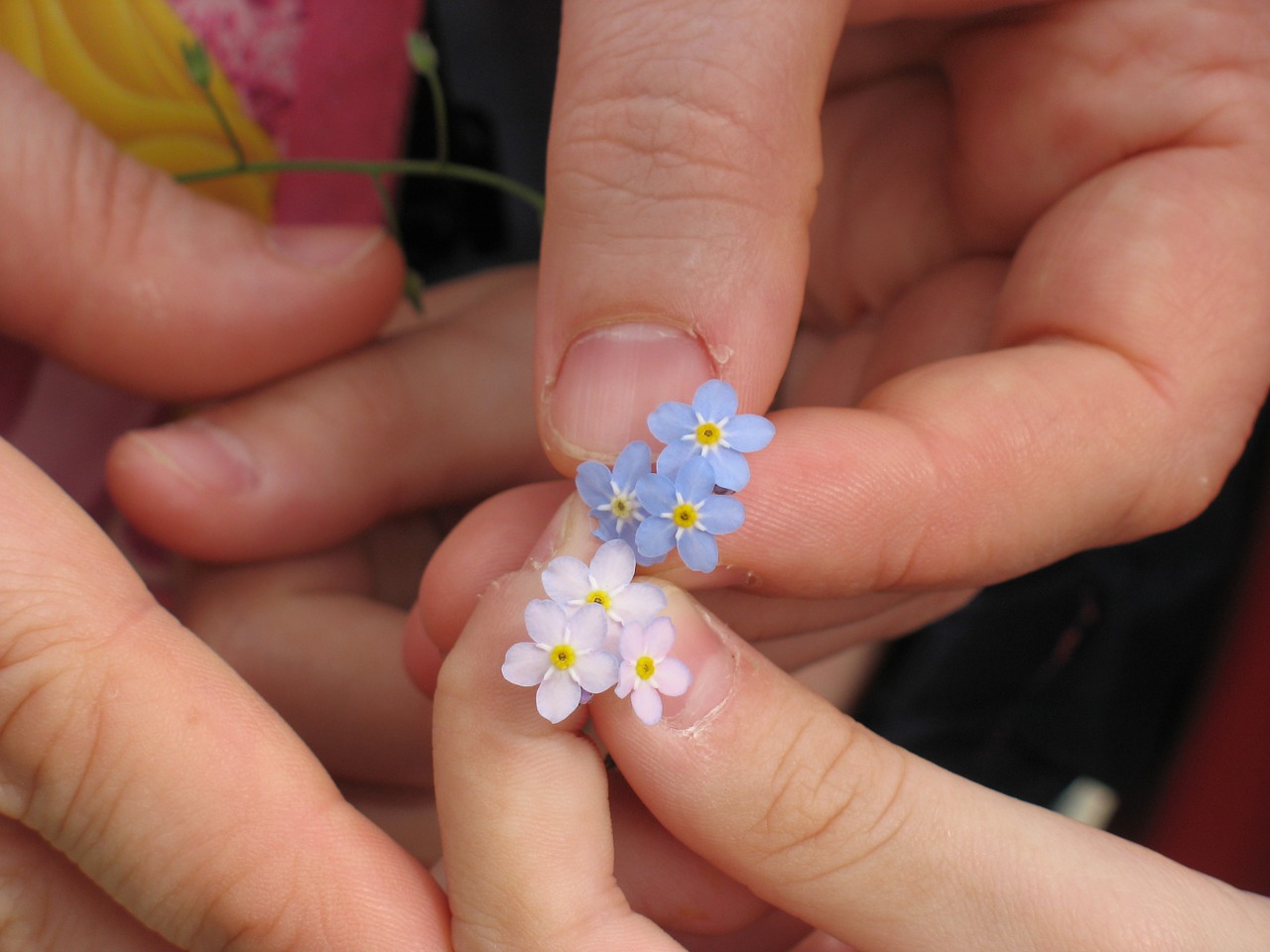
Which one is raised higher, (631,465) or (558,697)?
(631,465)

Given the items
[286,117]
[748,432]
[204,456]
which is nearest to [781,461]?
[748,432]

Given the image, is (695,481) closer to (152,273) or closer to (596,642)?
(596,642)

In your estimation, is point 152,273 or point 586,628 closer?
point 586,628

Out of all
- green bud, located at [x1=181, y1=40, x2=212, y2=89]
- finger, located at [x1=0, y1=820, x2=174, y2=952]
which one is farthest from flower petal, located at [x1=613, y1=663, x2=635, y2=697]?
green bud, located at [x1=181, y1=40, x2=212, y2=89]

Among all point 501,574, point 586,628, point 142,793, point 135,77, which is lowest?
point 142,793

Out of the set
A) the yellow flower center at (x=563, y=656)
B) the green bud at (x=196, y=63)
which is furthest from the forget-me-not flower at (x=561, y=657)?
the green bud at (x=196, y=63)

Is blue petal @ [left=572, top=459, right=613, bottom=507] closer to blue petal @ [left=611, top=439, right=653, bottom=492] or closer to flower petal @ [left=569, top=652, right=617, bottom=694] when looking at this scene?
blue petal @ [left=611, top=439, right=653, bottom=492]
